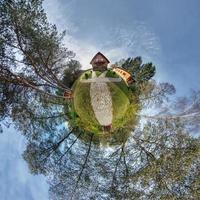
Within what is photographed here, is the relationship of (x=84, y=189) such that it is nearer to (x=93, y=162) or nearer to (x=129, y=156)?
(x=93, y=162)

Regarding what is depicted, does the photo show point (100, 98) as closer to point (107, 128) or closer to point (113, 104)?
point (113, 104)

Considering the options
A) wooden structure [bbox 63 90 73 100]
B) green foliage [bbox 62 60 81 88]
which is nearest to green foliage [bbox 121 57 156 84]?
green foliage [bbox 62 60 81 88]

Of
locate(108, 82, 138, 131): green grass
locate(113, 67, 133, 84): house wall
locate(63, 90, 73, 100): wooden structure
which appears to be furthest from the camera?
locate(63, 90, 73, 100): wooden structure

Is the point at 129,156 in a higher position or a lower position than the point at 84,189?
higher

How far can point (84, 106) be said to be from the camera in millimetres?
14336

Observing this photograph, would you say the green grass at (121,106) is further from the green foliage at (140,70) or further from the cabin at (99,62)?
the green foliage at (140,70)

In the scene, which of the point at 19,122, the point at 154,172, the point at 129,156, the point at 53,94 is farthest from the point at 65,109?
the point at 154,172

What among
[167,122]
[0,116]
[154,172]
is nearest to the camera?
[154,172]

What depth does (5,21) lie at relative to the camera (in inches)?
650

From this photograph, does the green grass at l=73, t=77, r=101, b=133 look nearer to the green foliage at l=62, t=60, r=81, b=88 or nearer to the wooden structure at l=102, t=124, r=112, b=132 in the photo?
the wooden structure at l=102, t=124, r=112, b=132

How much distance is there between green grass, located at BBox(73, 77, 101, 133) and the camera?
46.5ft

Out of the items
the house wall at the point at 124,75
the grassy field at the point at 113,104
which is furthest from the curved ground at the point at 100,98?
the house wall at the point at 124,75

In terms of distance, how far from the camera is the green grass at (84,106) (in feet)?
46.5

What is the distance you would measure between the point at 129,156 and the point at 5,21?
6990 millimetres
